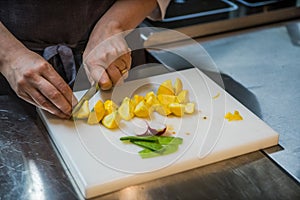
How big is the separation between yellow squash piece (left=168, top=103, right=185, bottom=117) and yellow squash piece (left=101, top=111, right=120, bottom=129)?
94mm

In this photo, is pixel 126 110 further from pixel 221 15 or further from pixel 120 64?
pixel 221 15

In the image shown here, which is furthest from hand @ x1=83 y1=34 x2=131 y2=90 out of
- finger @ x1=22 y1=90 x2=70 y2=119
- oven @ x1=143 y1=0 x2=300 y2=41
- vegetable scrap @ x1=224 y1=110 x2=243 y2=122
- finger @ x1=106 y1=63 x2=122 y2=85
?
oven @ x1=143 y1=0 x2=300 y2=41

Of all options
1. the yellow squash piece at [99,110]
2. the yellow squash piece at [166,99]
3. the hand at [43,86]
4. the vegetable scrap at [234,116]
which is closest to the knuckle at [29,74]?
the hand at [43,86]

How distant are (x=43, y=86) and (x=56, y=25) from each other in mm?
267

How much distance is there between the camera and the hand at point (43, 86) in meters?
0.90

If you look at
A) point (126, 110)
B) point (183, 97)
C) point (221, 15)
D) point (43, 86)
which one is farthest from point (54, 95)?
point (221, 15)

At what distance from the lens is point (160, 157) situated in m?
0.83

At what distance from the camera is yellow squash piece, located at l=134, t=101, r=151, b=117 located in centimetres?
92

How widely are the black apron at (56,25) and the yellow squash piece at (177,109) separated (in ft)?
0.83

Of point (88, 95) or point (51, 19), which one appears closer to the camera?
point (88, 95)

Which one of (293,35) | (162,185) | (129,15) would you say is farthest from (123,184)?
(293,35)

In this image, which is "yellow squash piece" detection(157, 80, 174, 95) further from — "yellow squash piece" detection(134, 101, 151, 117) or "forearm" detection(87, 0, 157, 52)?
"forearm" detection(87, 0, 157, 52)

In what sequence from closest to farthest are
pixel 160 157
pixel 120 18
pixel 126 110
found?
pixel 160 157 → pixel 126 110 → pixel 120 18

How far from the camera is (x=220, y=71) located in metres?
1.16
